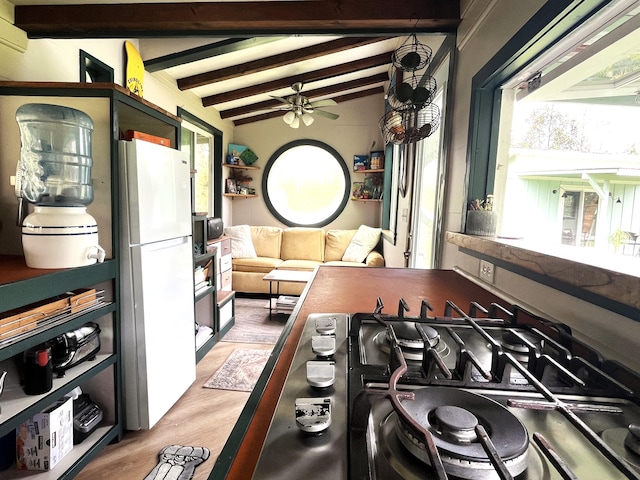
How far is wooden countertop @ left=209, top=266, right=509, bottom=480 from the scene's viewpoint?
1.31 ft

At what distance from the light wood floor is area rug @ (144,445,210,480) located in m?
0.03

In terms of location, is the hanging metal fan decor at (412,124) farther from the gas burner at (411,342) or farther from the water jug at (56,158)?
the water jug at (56,158)

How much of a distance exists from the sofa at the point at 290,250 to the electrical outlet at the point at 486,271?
3.18 meters

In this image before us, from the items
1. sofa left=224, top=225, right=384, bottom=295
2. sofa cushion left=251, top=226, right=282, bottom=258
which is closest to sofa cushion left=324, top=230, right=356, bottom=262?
sofa left=224, top=225, right=384, bottom=295

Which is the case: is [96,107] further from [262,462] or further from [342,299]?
[262,462]

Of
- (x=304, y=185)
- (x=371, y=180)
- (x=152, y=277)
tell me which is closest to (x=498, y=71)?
(x=152, y=277)

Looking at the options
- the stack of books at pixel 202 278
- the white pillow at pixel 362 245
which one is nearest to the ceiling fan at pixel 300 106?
the white pillow at pixel 362 245

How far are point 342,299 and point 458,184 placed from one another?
1.05 m

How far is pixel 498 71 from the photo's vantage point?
135 centimetres

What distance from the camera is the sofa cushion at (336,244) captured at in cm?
518

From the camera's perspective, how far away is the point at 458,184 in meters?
1.77

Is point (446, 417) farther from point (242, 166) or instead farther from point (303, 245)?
point (242, 166)

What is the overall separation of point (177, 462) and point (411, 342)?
1707 mm

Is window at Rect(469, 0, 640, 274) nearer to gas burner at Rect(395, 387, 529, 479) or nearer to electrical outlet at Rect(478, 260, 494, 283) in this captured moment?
electrical outlet at Rect(478, 260, 494, 283)
